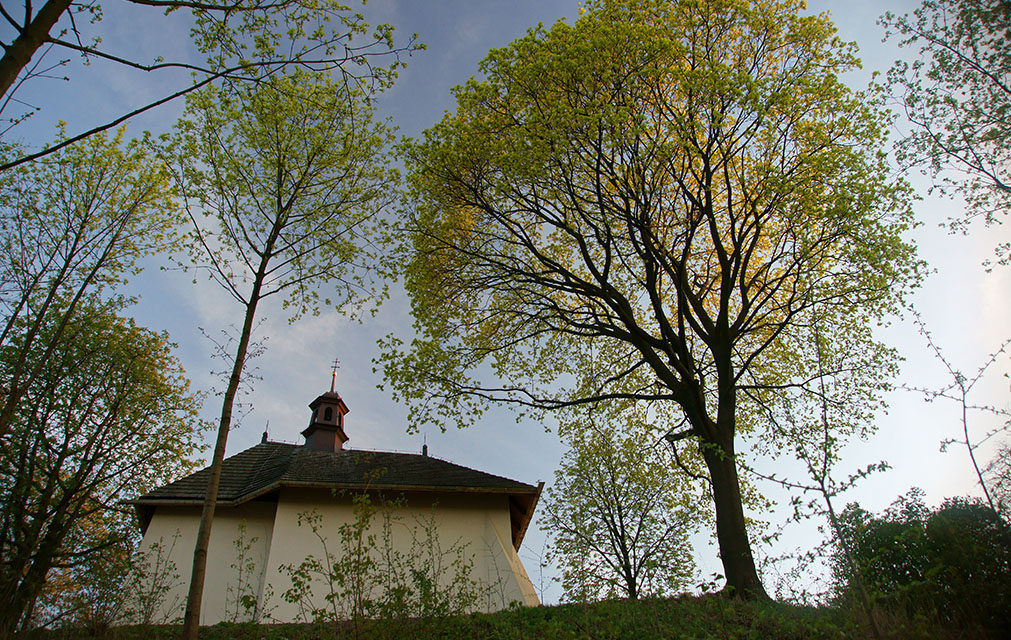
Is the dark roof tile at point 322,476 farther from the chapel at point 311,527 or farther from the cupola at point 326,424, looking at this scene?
the cupola at point 326,424

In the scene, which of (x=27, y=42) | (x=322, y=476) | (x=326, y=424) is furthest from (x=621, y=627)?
(x=326, y=424)

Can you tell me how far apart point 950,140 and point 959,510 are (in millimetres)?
5827

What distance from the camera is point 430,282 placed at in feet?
39.7

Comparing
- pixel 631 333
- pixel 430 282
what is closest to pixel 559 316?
pixel 631 333

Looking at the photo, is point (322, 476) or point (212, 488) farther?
point (322, 476)

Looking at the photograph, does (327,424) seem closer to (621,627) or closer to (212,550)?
(212,550)

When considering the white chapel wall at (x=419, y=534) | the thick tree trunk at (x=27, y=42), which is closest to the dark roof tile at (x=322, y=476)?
the white chapel wall at (x=419, y=534)

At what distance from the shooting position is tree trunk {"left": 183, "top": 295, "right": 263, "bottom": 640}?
211 inches

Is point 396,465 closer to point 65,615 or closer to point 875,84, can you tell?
point 65,615

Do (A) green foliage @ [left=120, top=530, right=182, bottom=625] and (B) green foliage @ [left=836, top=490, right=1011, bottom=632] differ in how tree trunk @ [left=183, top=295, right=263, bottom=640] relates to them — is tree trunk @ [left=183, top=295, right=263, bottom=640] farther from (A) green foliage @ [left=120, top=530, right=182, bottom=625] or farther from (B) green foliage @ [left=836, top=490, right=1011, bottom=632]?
(B) green foliage @ [left=836, top=490, right=1011, bottom=632]

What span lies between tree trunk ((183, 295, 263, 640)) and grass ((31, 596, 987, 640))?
1459 millimetres

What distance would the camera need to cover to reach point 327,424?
71.7ft

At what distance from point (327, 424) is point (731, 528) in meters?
17.6

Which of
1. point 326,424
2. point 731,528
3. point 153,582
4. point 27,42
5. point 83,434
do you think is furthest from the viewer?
point 326,424
